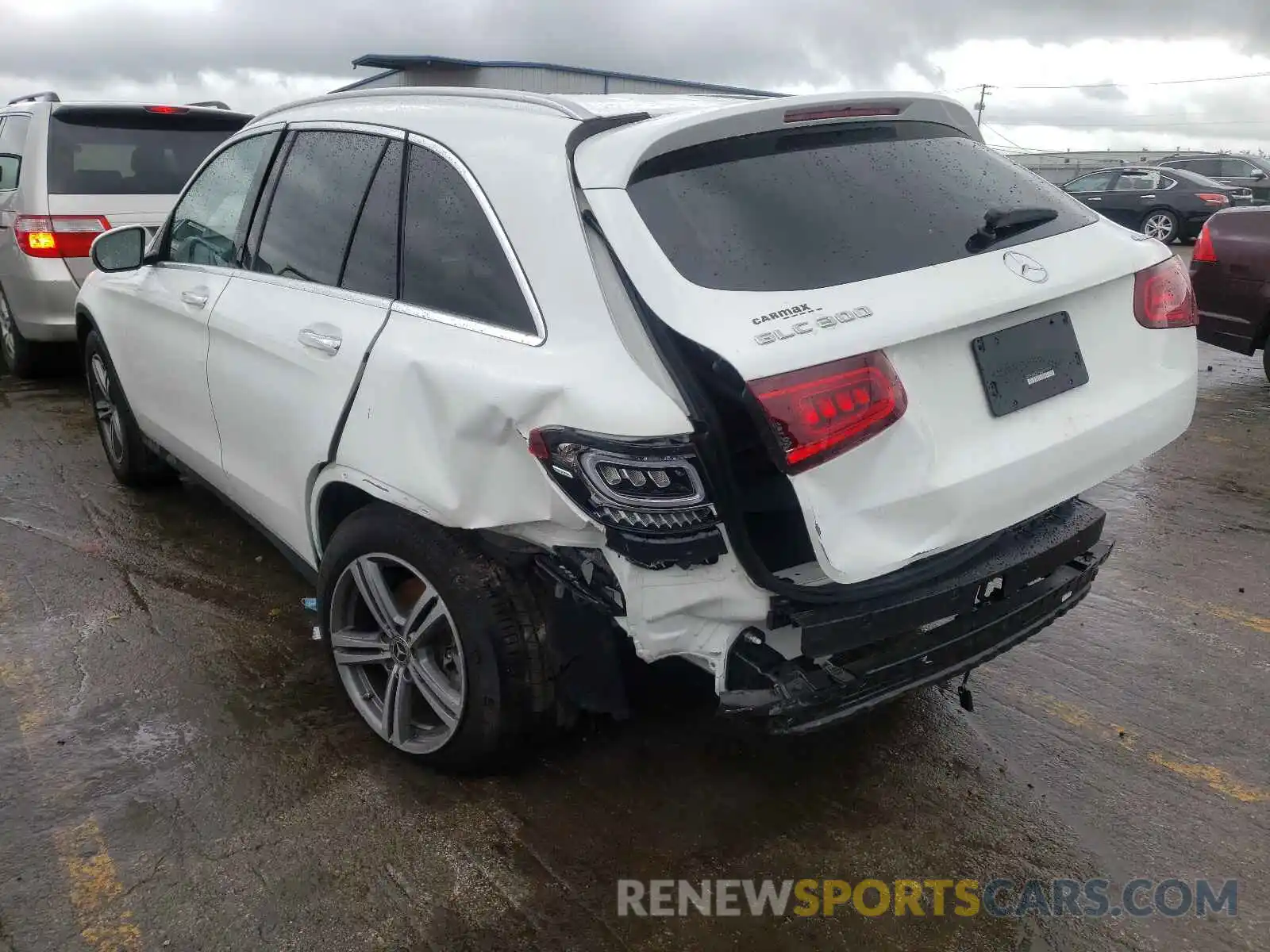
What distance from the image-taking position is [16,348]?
7.27m

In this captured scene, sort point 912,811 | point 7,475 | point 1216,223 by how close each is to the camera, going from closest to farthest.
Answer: point 912,811
point 7,475
point 1216,223

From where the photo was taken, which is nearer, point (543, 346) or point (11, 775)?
point (543, 346)

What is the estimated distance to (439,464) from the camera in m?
2.38

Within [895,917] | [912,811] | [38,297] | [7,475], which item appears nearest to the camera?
[895,917]

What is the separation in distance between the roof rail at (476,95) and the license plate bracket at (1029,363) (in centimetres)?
112

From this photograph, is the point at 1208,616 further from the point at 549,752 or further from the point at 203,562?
the point at 203,562

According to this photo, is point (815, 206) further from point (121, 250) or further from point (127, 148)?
point (127, 148)

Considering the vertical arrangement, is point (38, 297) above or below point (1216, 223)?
below

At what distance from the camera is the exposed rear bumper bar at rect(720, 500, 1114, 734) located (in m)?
2.18

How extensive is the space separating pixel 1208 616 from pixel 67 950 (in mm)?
3855

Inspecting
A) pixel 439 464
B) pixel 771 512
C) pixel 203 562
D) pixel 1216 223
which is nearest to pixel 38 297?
pixel 203 562

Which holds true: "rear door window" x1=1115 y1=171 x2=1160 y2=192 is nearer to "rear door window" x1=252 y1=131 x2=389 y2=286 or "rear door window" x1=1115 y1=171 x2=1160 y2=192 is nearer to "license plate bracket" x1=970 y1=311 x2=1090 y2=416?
"license plate bracket" x1=970 y1=311 x2=1090 y2=416

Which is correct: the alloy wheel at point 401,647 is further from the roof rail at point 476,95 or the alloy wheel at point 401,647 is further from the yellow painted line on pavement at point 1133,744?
the yellow painted line on pavement at point 1133,744

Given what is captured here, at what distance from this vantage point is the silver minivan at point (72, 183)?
254 inches
